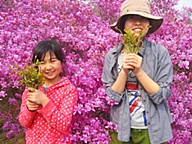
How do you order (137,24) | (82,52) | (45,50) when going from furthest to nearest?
1. (82,52)
2. (45,50)
3. (137,24)

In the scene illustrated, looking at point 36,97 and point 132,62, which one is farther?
point 36,97

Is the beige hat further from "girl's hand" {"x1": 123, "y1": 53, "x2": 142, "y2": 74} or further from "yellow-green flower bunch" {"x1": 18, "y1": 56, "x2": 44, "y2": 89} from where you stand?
"yellow-green flower bunch" {"x1": 18, "y1": 56, "x2": 44, "y2": 89}

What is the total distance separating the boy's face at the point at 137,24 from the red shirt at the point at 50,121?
0.67 meters

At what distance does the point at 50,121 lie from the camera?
2.51 meters

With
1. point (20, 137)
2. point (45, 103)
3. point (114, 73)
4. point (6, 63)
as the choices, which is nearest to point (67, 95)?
point (45, 103)

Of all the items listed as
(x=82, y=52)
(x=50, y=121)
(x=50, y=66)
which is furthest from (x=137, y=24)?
(x=82, y=52)

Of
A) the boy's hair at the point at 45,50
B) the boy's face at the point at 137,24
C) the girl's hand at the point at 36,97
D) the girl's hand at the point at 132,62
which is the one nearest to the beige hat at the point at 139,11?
the boy's face at the point at 137,24

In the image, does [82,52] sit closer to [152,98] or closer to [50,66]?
[50,66]

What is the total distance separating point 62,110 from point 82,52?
1.13 m

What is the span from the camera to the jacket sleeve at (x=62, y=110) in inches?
97.7

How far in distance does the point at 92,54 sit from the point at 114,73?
653 millimetres

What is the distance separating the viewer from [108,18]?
4.66m

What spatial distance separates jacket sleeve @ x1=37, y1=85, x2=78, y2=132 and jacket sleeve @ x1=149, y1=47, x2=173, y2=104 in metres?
0.64

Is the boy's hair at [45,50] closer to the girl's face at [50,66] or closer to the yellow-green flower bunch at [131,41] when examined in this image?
the girl's face at [50,66]
